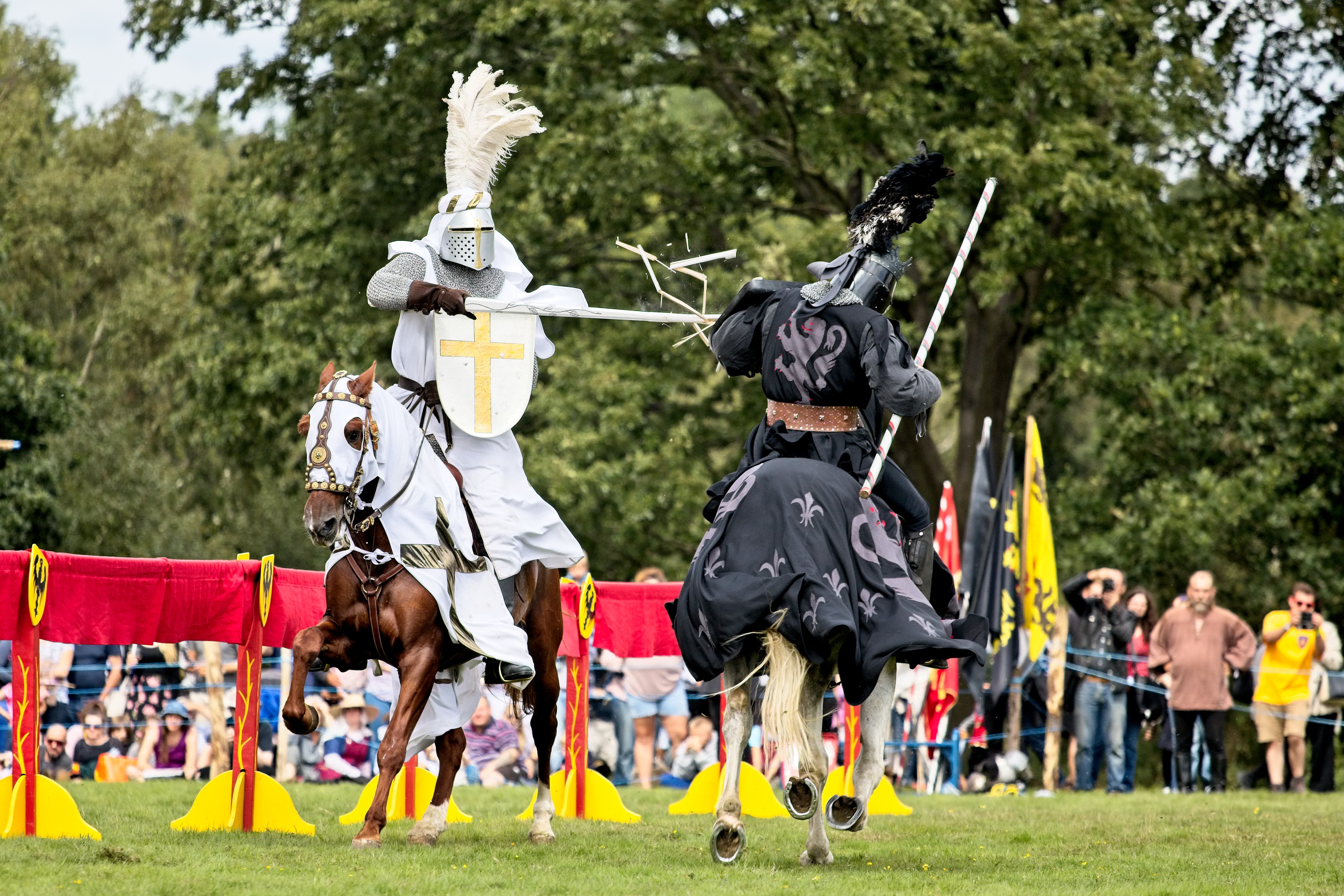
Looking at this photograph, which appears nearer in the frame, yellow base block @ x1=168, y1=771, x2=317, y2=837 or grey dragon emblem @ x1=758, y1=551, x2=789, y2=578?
grey dragon emblem @ x1=758, y1=551, x2=789, y2=578

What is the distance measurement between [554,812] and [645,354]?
1107cm

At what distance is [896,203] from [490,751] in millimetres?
7535

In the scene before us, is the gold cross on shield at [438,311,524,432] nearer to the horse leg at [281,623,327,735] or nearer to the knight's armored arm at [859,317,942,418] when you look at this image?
the horse leg at [281,623,327,735]

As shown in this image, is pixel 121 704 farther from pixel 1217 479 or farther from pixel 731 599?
pixel 1217 479

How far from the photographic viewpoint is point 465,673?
800 cm

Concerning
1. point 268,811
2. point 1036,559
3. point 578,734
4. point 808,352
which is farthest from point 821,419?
point 1036,559

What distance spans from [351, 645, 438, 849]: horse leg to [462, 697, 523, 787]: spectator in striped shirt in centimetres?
620

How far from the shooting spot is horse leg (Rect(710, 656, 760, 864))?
662cm

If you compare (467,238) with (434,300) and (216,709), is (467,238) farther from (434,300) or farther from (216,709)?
(216,709)

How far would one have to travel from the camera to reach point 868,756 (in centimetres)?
688

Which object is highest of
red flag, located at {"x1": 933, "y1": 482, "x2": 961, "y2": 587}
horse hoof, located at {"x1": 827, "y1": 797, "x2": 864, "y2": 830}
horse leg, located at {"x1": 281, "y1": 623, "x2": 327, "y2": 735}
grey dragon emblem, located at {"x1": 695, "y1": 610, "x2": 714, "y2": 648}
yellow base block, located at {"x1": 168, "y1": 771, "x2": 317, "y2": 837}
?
red flag, located at {"x1": 933, "y1": 482, "x2": 961, "y2": 587}

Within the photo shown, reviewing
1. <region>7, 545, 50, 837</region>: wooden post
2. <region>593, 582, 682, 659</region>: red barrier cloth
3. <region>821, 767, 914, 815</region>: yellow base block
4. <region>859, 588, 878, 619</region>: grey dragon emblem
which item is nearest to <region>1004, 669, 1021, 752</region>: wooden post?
<region>821, 767, 914, 815</region>: yellow base block

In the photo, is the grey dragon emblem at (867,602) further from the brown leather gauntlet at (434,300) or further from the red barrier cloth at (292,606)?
the red barrier cloth at (292,606)

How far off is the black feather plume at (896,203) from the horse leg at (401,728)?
2.61m
